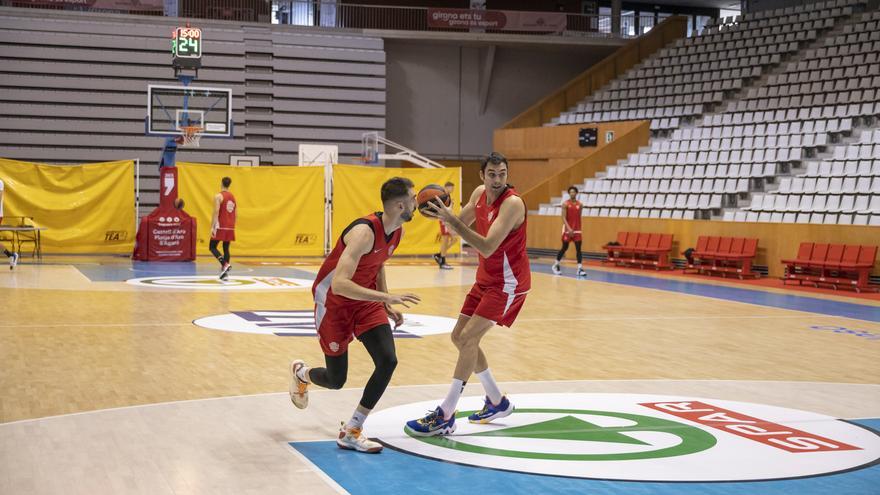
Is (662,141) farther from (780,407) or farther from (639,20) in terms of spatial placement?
(780,407)

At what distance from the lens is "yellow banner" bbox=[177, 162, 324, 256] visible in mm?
21609

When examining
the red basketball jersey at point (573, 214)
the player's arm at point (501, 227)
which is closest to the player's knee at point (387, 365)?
the player's arm at point (501, 227)

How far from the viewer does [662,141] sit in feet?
84.8

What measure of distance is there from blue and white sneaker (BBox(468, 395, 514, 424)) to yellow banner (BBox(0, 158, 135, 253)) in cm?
1668

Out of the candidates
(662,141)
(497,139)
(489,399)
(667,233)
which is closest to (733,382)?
(489,399)

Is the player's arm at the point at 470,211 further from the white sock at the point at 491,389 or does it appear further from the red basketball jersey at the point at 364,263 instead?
the white sock at the point at 491,389

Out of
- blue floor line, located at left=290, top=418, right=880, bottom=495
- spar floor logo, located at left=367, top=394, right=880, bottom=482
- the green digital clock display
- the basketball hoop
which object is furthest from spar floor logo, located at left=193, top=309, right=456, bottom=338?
the green digital clock display

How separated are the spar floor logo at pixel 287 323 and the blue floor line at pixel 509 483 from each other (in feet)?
16.5

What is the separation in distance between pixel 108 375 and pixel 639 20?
97.8 feet

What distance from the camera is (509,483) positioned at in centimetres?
471

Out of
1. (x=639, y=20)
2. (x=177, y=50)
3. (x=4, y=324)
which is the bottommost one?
(x=4, y=324)

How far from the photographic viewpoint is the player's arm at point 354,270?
5.02 m

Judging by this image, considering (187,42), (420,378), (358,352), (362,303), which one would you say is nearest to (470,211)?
(362,303)

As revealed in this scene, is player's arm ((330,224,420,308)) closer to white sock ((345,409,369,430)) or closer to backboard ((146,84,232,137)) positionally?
white sock ((345,409,369,430))
